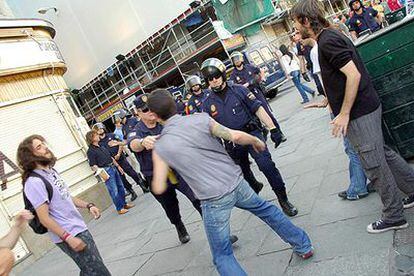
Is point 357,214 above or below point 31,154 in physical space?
below

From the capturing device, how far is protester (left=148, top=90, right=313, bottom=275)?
9.86ft

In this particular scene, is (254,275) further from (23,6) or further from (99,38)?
(99,38)

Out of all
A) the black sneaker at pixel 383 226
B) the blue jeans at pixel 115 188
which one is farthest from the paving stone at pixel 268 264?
the blue jeans at pixel 115 188

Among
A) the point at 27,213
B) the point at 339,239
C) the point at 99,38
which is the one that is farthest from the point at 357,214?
the point at 99,38

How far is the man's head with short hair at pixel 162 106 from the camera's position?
319 cm

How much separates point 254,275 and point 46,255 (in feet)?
18.3

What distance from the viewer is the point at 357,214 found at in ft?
12.6

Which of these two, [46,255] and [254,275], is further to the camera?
[46,255]

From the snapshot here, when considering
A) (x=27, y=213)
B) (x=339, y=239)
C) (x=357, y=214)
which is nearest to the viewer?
(x=27, y=213)

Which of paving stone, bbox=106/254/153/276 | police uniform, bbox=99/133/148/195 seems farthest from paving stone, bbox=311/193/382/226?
police uniform, bbox=99/133/148/195

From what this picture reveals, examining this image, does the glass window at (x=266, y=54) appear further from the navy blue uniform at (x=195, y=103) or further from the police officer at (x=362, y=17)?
the navy blue uniform at (x=195, y=103)

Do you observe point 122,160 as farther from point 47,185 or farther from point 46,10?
point 46,10

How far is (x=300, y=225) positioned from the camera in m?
4.18

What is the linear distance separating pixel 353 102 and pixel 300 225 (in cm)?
154
